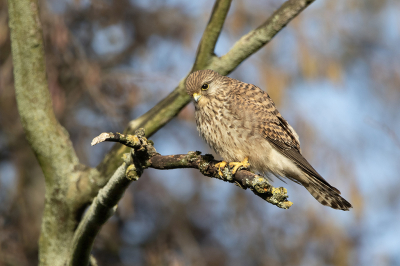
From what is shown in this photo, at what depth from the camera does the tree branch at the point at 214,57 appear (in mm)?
2514

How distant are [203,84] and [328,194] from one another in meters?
0.99

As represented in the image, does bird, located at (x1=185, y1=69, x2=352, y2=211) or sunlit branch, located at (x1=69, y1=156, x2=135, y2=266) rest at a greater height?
bird, located at (x1=185, y1=69, x2=352, y2=211)

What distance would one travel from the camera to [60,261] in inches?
101

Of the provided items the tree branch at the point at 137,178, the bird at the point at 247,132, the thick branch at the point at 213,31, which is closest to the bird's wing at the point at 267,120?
the bird at the point at 247,132

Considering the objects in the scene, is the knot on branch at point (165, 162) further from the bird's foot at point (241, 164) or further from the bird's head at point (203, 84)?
the bird's head at point (203, 84)

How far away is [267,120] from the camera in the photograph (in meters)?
2.79

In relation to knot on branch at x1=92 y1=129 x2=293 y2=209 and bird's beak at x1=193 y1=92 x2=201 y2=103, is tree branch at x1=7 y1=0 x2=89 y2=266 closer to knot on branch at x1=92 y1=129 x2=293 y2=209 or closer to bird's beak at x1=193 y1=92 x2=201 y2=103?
knot on branch at x1=92 y1=129 x2=293 y2=209

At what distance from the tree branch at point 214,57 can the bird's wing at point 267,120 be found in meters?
0.24

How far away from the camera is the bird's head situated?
2730mm

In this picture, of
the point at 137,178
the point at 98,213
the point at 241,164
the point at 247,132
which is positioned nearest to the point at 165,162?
the point at 137,178

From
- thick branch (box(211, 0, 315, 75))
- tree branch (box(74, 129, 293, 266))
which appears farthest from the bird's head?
tree branch (box(74, 129, 293, 266))

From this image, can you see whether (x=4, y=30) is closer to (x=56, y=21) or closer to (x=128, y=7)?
(x=56, y=21)

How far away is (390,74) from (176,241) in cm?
303

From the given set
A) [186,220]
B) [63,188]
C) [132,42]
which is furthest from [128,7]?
[63,188]
